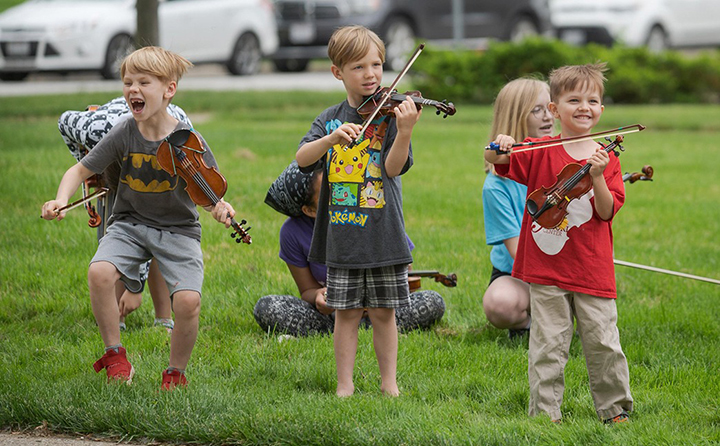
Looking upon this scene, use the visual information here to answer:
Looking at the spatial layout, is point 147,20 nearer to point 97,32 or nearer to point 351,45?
point 97,32

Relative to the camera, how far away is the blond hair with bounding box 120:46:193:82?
421 cm

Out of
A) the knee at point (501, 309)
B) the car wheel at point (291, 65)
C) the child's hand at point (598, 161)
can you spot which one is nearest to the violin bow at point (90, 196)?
the knee at point (501, 309)

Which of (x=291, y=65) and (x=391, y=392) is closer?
(x=391, y=392)

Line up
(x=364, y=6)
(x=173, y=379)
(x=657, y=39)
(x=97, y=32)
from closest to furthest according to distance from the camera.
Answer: (x=173, y=379), (x=97, y=32), (x=364, y=6), (x=657, y=39)

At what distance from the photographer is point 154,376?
446cm

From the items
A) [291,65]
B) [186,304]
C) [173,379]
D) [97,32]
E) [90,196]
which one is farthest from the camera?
[291,65]

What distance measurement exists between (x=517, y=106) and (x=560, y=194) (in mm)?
1380

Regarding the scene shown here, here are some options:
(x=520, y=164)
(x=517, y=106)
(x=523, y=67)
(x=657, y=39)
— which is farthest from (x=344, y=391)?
(x=657, y=39)

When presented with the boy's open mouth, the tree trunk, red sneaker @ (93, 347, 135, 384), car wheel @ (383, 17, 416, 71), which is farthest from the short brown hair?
car wheel @ (383, 17, 416, 71)

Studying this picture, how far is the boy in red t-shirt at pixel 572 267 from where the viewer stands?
3.92 metres

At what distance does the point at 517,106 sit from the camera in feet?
16.5

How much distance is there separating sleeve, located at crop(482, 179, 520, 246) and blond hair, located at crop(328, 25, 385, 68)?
1.27 meters

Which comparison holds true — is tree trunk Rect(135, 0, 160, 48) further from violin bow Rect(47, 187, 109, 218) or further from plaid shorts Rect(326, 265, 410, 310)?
plaid shorts Rect(326, 265, 410, 310)

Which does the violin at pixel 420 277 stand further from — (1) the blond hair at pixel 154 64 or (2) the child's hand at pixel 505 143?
(1) the blond hair at pixel 154 64
